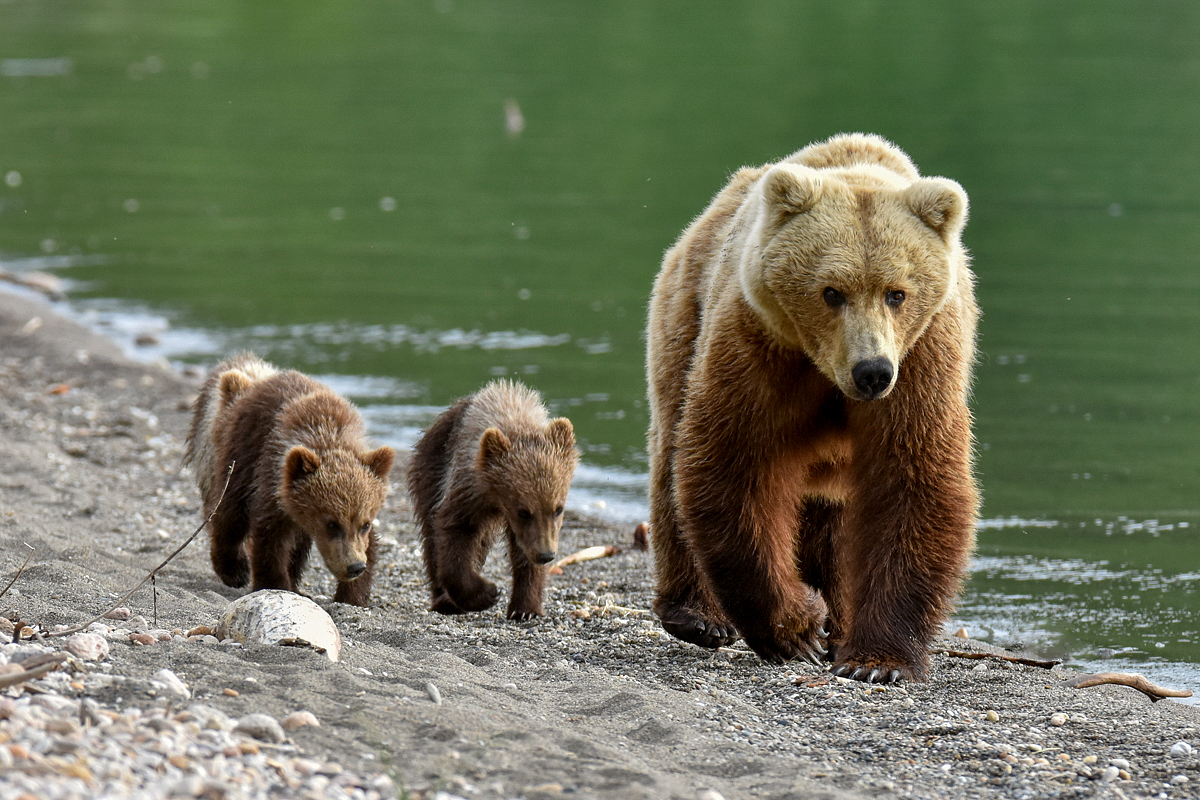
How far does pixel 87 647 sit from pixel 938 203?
10.9 ft

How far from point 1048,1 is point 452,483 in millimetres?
40864

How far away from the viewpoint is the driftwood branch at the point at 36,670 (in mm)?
4004

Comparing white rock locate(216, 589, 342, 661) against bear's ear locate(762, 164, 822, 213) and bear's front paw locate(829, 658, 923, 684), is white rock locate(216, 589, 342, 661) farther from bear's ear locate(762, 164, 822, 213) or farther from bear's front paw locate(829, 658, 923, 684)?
bear's ear locate(762, 164, 822, 213)

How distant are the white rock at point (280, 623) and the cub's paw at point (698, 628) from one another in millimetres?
1605

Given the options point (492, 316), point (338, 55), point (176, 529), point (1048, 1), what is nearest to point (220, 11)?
point (338, 55)

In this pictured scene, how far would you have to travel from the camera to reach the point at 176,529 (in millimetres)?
8445

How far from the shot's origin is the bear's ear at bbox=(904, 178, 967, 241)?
5426 millimetres

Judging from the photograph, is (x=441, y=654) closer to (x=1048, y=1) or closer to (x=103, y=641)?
(x=103, y=641)

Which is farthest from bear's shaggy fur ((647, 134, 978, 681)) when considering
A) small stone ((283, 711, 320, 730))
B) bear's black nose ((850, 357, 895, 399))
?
small stone ((283, 711, 320, 730))

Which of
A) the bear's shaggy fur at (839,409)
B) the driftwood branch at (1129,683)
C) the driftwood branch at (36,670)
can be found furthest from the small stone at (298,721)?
the driftwood branch at (1129,683)

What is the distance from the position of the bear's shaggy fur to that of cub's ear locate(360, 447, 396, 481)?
144cm

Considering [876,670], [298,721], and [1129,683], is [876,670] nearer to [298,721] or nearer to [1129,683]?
[1129,683]

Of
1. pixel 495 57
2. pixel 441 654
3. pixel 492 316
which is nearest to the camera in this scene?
pixel 441 654

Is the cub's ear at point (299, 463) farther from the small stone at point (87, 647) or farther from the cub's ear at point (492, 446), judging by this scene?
the small stone at point (87, 647)
